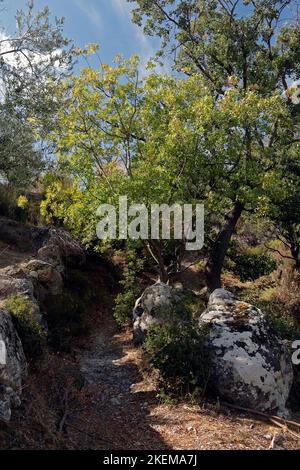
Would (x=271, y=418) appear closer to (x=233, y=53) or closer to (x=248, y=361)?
(x=248, y=361)

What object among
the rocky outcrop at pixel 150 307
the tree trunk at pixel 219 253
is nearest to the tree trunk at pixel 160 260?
the rocky outcrop at pixel 150 307

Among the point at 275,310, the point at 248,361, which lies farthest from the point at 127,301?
the point at 248,361

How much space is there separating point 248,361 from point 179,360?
1.23 metres

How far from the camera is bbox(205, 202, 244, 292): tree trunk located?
44.2 ft

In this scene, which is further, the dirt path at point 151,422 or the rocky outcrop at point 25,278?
the dirt path at point 151,422

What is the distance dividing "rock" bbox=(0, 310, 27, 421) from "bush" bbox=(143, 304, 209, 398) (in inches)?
95.1

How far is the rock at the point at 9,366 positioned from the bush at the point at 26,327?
0.51 metres

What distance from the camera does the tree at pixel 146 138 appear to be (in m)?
10.4

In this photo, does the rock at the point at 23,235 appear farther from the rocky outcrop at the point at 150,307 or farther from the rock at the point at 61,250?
the rocky outcrop at the point at 150,307

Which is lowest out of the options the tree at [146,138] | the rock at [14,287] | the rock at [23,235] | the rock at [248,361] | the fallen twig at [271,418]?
the fallen twig at [271,418]

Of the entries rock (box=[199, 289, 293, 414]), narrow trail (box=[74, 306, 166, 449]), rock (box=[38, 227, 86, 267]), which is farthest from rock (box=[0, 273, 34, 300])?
rock (box=[199, 289, 293, 414])

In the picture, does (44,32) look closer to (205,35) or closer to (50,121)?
(50,121)

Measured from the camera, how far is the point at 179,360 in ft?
26.3

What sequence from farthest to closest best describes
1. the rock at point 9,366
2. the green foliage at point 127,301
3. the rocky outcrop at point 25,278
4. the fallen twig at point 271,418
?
the green foliage at point 127,301, the fallen twig at point 271,418, the rocky outcrop at point 25,278, the rock at point 9,366
